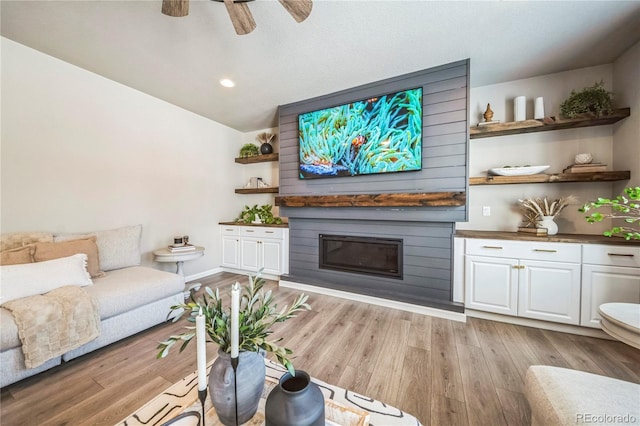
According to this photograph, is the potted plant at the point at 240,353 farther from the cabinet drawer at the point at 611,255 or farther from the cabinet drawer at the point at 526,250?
the cabinet drawer at the point at 611,255

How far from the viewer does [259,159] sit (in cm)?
407

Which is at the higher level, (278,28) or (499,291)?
(278,28)

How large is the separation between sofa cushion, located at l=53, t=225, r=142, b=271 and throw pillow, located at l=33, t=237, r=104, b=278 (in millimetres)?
107

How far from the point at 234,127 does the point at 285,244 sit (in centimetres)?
248

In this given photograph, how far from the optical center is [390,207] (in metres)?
2.71

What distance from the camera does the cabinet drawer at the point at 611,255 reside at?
1.89m

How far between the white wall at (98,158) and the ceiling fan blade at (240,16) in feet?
7.16

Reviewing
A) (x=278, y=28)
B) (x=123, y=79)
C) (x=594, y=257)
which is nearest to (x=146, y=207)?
(x=123, y=79)

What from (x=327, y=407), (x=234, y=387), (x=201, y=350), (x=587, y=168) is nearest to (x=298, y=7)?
(x=201, y=350)

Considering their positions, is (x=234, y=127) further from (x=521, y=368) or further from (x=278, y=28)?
(x=521, y=368)

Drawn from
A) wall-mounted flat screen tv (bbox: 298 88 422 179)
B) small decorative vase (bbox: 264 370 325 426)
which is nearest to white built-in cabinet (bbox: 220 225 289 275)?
wall-mounted flat screen tv (bbox: 298 88 422 179)

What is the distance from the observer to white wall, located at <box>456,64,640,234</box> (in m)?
2.29

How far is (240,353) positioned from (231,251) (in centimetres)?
345

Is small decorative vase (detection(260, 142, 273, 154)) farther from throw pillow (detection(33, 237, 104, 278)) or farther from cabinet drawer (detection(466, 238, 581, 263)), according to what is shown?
cabinet drawer (detection(466, 238, 581, 263))
